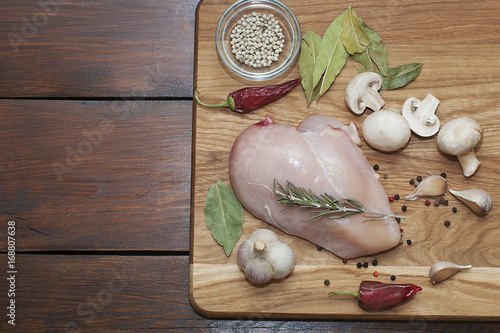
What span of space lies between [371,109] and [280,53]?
0.39m

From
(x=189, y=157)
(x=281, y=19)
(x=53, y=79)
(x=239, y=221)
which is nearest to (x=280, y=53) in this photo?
(x=281, y=19)

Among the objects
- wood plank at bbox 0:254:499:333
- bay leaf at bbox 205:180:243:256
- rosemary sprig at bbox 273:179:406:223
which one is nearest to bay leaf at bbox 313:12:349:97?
rosemary sprig at bbox 273:179:406:223

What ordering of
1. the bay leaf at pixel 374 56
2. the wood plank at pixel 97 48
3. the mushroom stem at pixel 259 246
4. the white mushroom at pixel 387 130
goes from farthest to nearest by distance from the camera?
the wood plank at pixel 97 48
the bay leaf at pixel 374 56
the white mushroom at pixel 387 130
the mushroom stem at pixel 259 246

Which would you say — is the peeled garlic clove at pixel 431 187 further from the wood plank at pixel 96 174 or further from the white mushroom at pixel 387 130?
the wood plank at pixel 96 174

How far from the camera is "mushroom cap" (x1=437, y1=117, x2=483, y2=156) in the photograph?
156cm

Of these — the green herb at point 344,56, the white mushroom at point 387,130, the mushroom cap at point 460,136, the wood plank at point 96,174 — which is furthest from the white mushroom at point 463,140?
the wood plank at point 96,174

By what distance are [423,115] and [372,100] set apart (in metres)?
0.18

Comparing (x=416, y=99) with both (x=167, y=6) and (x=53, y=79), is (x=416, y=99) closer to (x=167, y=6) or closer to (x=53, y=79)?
(x=167, y=6)

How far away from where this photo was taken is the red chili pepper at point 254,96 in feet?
5.36

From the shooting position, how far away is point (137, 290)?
1.67 m

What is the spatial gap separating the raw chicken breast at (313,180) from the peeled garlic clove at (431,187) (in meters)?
0.12

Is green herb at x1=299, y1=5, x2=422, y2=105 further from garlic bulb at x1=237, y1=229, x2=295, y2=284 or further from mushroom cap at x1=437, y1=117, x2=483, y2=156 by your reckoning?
garlic bulb at x1=237, y1=229, x2=295, y2=284

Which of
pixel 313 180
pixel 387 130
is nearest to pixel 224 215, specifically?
pixel 313 180

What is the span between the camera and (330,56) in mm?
1668
